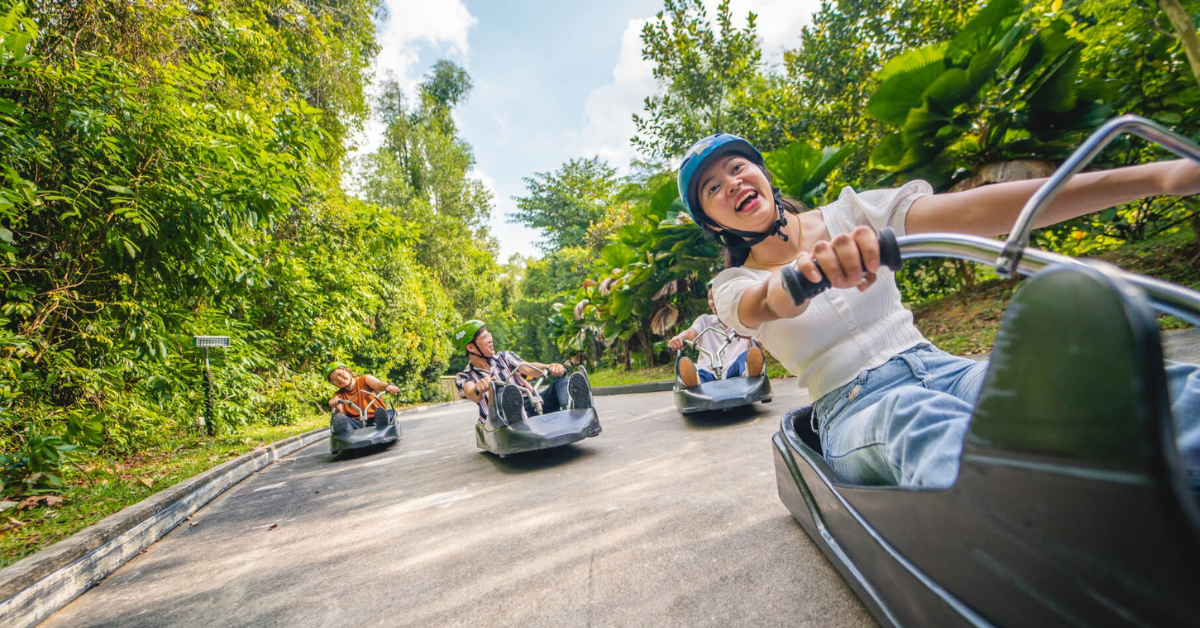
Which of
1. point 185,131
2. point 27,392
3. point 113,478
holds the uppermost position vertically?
point 185,131

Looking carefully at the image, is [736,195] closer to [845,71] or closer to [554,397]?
[554,397]

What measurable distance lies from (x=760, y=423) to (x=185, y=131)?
16.8 feet

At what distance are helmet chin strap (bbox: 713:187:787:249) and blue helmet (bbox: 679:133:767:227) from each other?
116mm

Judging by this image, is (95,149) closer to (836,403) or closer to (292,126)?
(292,126)

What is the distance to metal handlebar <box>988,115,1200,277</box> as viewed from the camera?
702 mm

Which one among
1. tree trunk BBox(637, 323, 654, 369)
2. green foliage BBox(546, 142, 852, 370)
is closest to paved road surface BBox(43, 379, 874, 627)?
green foliage BBox(546, 142, 852, 370)

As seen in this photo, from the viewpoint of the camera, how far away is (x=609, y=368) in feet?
49.6

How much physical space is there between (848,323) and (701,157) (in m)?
0.71

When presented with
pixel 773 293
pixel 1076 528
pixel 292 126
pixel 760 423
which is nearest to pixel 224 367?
pixel 292 126

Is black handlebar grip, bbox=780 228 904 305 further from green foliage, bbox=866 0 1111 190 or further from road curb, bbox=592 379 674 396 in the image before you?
road curb, bbox=592 379 674 396

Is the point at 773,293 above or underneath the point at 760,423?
above

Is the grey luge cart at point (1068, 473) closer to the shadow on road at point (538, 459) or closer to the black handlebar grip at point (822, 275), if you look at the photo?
the black handlebar grip at point (822, 275)

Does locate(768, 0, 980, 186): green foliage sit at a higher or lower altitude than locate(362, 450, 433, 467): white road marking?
higher

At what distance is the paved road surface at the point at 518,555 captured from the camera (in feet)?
4.59
